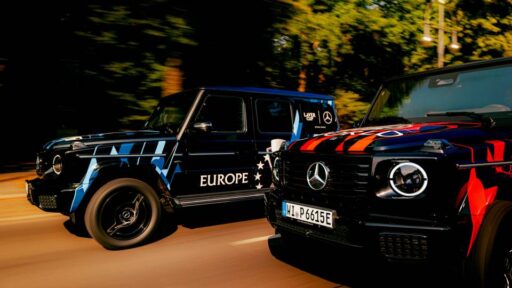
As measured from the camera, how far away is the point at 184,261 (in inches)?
169

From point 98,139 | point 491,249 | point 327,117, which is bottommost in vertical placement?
point 491,249

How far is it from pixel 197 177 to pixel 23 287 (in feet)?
7.35

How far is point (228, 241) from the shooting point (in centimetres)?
501

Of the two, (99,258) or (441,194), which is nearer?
(441,194)

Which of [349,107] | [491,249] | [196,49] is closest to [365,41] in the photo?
[349,107]

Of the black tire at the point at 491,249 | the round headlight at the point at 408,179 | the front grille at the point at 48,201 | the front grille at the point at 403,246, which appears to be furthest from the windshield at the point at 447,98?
the front grille at the point at 48,201

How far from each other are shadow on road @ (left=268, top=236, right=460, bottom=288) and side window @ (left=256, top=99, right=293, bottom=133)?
1966mm

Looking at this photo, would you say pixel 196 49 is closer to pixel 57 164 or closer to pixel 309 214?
pixel 57 164

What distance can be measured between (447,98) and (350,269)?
1806mm

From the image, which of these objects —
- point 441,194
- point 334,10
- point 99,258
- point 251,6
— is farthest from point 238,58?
point 441,194

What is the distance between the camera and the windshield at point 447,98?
3.50 m

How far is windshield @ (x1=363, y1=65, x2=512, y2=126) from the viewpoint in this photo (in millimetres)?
3500

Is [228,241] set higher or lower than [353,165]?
lower

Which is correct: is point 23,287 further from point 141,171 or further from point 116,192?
point 141,171
